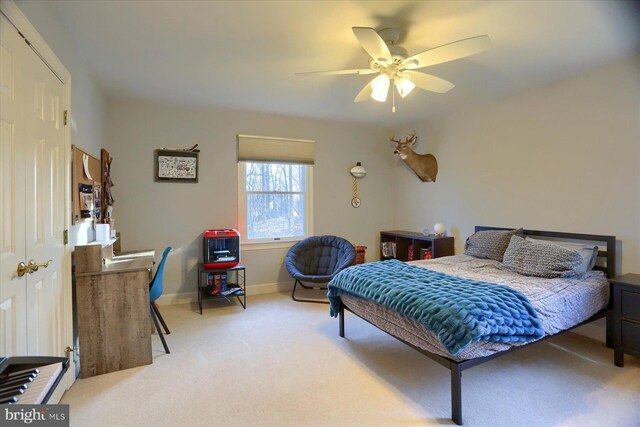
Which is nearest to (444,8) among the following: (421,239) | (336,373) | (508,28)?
(508,28)

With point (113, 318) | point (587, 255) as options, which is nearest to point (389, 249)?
point (587, 255)

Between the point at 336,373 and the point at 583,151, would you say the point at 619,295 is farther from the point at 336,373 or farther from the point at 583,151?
the point at 336,373

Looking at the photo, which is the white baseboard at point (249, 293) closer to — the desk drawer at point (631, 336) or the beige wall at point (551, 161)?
the beige wall at point (551, 161)

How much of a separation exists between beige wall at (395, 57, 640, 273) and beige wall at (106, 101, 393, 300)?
1.36m

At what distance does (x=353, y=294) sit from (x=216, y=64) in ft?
7.63

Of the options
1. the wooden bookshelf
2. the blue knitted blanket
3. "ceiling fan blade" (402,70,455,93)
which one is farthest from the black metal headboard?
"ceiling fan blade" (402,70,455,93)

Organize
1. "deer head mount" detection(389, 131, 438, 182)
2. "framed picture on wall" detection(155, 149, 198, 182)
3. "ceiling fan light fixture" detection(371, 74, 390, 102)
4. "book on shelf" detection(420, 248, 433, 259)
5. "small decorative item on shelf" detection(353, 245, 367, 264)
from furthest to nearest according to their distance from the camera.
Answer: "small decorative item on shelf" detection(353, 245, 367, 264), "deer head mount" detection(389, 131, 438, 182), "book on shelf" detection(420, 248, 433, 259), "framed picture on wall" detection(155, 149, 198, 182), "ceiling fan light fixture" detection(371, 74, 390, 102)

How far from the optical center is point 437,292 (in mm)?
2195

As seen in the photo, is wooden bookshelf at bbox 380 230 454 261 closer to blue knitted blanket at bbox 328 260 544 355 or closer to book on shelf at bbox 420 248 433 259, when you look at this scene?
book on shelf at bbox 420 248 433 259

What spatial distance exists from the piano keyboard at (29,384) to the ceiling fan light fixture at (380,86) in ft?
7.86

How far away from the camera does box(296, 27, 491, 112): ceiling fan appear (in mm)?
1884

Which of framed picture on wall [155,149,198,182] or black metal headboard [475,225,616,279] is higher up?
framed picture on wall [155,149,198,182]

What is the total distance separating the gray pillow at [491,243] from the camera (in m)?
3.40

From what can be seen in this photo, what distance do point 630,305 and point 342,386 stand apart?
7.52ft
